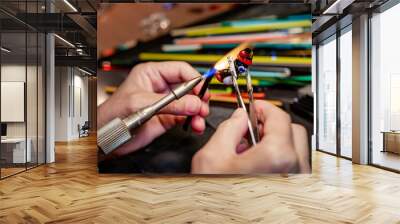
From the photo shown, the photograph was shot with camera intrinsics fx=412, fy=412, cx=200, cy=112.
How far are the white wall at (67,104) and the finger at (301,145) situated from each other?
10.4m

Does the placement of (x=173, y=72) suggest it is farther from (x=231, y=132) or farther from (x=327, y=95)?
(x=327, y=95)

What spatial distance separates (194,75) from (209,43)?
0.53 m

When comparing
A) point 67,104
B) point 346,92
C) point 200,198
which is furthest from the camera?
point 67,104

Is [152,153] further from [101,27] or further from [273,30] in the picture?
[273,30]

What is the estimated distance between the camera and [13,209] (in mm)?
4164

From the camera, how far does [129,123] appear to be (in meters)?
5.86

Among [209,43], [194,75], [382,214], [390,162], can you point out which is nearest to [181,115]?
[194,75]

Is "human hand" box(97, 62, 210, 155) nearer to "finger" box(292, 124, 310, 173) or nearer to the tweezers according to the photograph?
the tweezers

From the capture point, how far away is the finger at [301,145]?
6.00m

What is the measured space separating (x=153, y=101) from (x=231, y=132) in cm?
120

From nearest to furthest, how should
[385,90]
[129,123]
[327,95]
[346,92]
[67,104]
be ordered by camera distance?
[129,123] → [385,90] → [346,92] → [327,95] → [67,104]

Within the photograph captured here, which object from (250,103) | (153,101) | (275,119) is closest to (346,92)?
(275,119)

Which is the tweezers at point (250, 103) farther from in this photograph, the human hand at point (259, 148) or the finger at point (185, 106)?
the finger at point (185, 106)

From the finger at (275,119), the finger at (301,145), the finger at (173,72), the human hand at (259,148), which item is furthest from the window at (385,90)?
the finger at (173,72)
